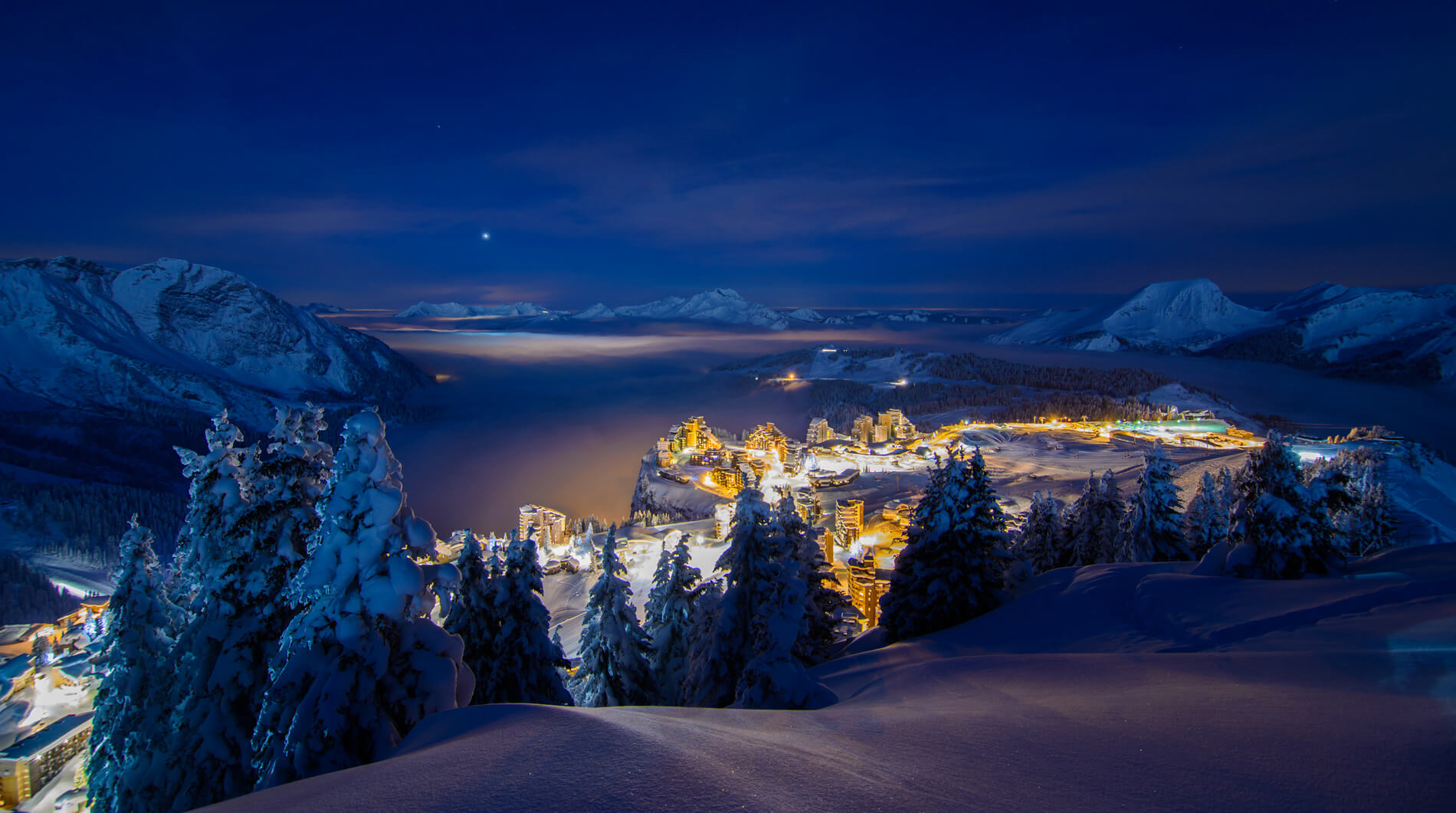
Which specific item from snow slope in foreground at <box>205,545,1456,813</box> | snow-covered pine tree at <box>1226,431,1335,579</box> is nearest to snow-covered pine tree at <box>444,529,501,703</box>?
snow slope in foreground at <box>205,545,1456,813</box>

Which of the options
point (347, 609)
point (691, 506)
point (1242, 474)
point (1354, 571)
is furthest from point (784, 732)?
point (691, 506)

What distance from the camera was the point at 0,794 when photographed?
24281 millimetres

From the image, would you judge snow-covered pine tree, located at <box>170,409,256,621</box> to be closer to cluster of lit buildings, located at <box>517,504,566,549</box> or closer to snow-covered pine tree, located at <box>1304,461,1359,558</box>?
snow-covered pine tree, located at <box>1304,461,1359,558</box>

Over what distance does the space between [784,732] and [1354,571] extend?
610 inches

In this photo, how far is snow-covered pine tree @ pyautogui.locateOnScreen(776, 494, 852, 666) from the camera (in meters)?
16.8

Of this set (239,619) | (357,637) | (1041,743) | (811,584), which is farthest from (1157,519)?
(239,619)

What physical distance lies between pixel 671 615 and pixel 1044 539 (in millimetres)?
20029

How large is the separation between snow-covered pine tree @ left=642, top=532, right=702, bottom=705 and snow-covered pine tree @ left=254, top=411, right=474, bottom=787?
9958 mm

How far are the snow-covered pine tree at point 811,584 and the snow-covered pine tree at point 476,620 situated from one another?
25.7ft

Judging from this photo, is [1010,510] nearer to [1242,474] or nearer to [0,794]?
[1242,474]

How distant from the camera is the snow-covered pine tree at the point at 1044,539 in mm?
27406

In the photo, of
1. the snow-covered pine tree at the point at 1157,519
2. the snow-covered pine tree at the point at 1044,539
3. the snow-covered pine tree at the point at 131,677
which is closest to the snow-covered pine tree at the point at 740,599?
the snow-covered pine tree at the point at 131,677

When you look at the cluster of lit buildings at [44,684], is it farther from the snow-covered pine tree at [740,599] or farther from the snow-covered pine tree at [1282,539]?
the snow-covered pine tree at [1282,539]

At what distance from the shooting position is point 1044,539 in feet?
90.8
